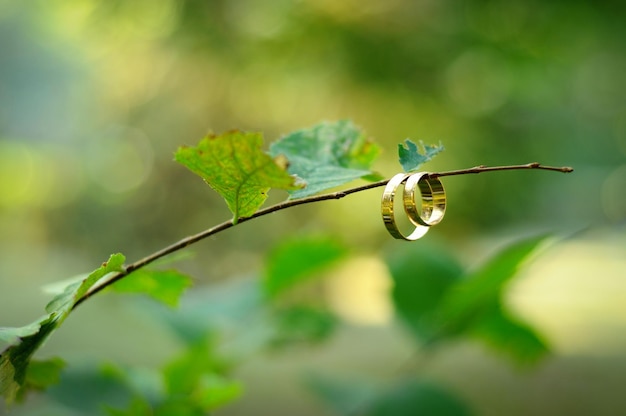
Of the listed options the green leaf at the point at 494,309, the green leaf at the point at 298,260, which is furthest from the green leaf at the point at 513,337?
the green leaf at the point at 298,260

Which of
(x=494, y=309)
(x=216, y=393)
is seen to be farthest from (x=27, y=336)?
(x=494, y=309)

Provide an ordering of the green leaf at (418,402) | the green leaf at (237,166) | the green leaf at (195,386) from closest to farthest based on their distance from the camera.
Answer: the green leaf at (237,166) → the green leaf at (195,386) → the green leaf at (418,402)

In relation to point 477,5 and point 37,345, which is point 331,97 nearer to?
point 477,5

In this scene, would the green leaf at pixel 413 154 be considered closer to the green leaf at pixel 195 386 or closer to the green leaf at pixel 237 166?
the green leaf at pixel 237 166

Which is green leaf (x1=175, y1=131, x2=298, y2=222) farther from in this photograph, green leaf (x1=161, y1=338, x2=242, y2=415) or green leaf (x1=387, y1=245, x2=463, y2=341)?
green leaf (x1=387, y1=245, x2=463, y2=341)

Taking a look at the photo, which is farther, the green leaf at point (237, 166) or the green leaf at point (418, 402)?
the green leaf at point (418, 402)
